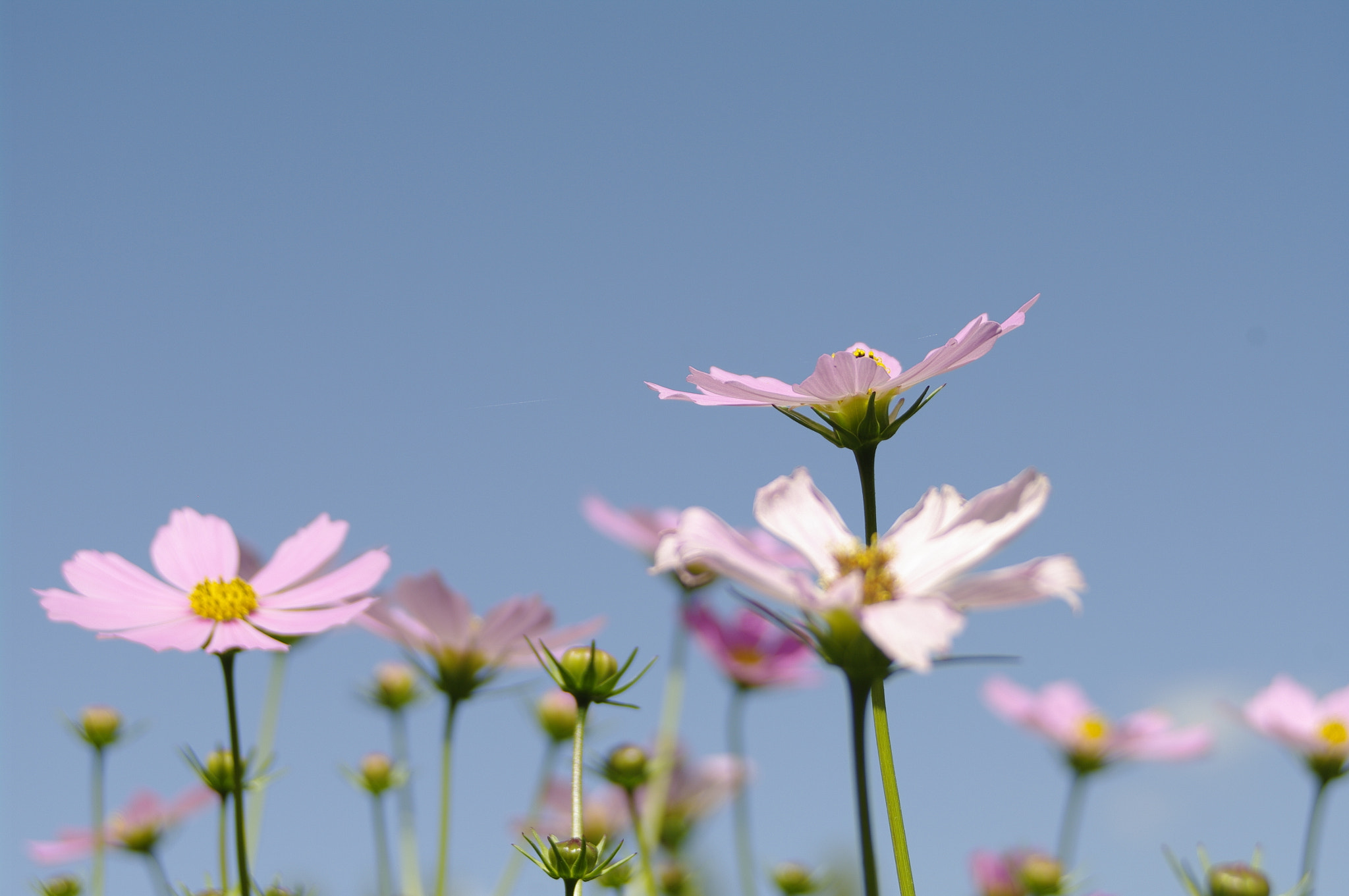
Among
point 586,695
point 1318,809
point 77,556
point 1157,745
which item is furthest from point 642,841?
point 1157,745

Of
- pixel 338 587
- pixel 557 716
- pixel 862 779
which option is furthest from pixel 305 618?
pixel 557 716

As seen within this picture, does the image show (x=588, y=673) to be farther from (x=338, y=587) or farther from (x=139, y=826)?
(x=139, y=826)

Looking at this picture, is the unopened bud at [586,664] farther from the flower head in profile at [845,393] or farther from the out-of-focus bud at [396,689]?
the out-of-focus bud at [396,689]

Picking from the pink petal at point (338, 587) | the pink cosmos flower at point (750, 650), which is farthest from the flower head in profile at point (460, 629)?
the pink cosmos flower at point (750, 650)

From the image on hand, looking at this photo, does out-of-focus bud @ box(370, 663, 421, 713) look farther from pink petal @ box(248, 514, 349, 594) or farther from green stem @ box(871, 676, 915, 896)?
green stem @ box(871, 676, 915, 896)

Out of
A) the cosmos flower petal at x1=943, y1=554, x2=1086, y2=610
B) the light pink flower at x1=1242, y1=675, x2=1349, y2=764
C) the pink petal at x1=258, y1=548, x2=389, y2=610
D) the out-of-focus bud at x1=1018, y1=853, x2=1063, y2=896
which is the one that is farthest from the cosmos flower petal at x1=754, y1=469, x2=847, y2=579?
the light pink flower at x1=1242, y1=675, x2=1349, y2=764

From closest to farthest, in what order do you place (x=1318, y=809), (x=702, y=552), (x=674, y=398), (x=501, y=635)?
(x=702, y=552) < (x=674, y=398) < (x=501, y=635) < (x=1318, y=809)

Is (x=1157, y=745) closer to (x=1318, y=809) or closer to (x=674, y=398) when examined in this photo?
(x=1318, y=809)
